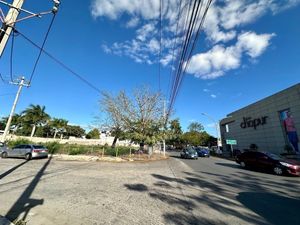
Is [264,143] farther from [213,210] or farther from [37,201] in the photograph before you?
[37,201]

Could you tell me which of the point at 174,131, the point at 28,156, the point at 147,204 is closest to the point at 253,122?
the point at 174,131

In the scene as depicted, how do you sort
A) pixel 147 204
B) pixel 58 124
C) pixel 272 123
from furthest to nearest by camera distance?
pixel 58 124 → pixel 272 123 → pixel 147 204

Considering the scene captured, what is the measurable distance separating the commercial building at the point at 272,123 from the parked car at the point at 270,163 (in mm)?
13672

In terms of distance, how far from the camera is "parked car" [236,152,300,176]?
12648mm

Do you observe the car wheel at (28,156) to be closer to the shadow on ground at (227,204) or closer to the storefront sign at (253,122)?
the shadow on ground at (227,204)

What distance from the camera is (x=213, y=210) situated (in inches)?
222

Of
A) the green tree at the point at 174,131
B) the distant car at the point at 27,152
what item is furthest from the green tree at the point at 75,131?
the distant car at the point at 27,152

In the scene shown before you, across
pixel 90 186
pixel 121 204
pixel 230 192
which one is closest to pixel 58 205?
pixel 121 204

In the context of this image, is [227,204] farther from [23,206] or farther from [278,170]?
[278,170]

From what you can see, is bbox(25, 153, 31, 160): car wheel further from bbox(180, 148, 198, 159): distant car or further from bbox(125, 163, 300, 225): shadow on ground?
bbox(180, 148, 198, 159): distant car

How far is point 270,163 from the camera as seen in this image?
45.2ft

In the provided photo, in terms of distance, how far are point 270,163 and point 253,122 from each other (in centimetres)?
2499

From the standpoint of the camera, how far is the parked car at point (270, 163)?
41.5 ft

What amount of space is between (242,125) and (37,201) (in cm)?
4126
